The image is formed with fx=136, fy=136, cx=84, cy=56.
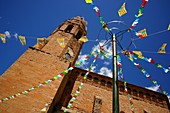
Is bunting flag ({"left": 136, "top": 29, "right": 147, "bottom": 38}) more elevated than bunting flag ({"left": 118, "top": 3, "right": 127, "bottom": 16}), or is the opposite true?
bunting flag ({"left": 118, "top": 3, "right": 127, "bottom": 16})

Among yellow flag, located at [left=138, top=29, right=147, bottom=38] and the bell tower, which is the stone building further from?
yellow flag, located at [left=138, top=29, right=147, bottom=38]

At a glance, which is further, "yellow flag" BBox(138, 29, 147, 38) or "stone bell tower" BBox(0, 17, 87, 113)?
"stone bell tower" BBox(0, 17, 87, 113)

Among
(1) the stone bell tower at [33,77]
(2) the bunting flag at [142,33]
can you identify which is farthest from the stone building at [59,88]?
(2) the bunting flag at [142,33]

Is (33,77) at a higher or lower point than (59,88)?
lower

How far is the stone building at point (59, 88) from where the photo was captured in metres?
8.10

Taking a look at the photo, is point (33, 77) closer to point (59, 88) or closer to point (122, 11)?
point (59, 88)

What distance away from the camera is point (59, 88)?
1011 centimetres

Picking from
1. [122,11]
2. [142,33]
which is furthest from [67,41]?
[142,33]

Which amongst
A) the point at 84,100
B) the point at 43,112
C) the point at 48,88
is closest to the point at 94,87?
the point at 84,100

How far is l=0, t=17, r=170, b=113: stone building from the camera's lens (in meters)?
8.10

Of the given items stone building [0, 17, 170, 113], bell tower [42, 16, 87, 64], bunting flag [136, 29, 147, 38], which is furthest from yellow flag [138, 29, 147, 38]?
bell tower [42, 16, 87, 64]

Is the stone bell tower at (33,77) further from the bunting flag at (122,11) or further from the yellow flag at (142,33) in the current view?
the yellow flag at (142,33)

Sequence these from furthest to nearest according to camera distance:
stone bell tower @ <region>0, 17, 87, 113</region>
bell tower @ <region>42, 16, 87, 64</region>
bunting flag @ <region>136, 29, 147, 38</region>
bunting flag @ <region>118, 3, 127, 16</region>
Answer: bell tower @ <region>42, 16, 87, 64</region>, stone bell tower @ <region>0, 17, 87, 113</region>, bunting flag @ <region>136, 29, 147, 38</region>, bunting flag @ <region>118, 3, 127, 16</region>

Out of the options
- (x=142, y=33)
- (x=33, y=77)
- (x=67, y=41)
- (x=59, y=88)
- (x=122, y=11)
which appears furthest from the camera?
(x=67, y=41)
